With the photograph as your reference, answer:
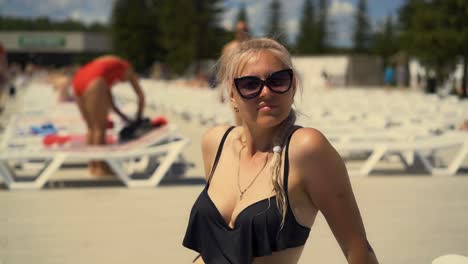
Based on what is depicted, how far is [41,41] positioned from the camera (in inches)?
3969

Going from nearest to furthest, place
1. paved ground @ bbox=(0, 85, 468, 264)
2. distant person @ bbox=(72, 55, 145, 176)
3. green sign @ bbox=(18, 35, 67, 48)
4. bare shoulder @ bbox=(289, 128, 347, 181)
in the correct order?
bare shoulder @ bbox=(289, 128, 347, 181) < paved ground @ bbox=(0, 85, 468, 264) < distant person @ bbox=(72, 55, 145, 176) < green sign @ bbox=(18, 35, 67, 48)

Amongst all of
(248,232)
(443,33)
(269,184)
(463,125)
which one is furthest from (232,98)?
(443,33)

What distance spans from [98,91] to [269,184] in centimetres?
519

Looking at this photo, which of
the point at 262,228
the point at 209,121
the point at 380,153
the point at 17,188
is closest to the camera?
the point at 262,228

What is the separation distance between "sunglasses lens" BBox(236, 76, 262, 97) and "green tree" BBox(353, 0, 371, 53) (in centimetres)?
6701

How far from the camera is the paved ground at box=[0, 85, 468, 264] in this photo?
415 centimetres

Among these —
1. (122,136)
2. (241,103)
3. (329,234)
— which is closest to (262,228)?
(241,103)

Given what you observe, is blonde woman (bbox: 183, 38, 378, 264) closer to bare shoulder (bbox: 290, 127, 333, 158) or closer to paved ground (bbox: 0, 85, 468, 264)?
bare shoulder (bbox: 290, 127, 333, 158)

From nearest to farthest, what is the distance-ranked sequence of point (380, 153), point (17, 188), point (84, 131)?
point (17, 188)
point (380, 153)
point (84, 131)

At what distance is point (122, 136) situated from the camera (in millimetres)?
7562

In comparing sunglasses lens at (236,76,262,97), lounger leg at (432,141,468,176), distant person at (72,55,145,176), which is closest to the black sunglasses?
sunglasses lens at (236,76,262,97)

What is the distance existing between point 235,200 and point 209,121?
39.1ft

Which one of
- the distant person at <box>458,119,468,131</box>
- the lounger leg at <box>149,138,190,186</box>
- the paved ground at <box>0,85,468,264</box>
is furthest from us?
the distant person at <box>458,119,468,131</box>

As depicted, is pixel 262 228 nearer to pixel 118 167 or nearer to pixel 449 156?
Answer: pixel 118 167
